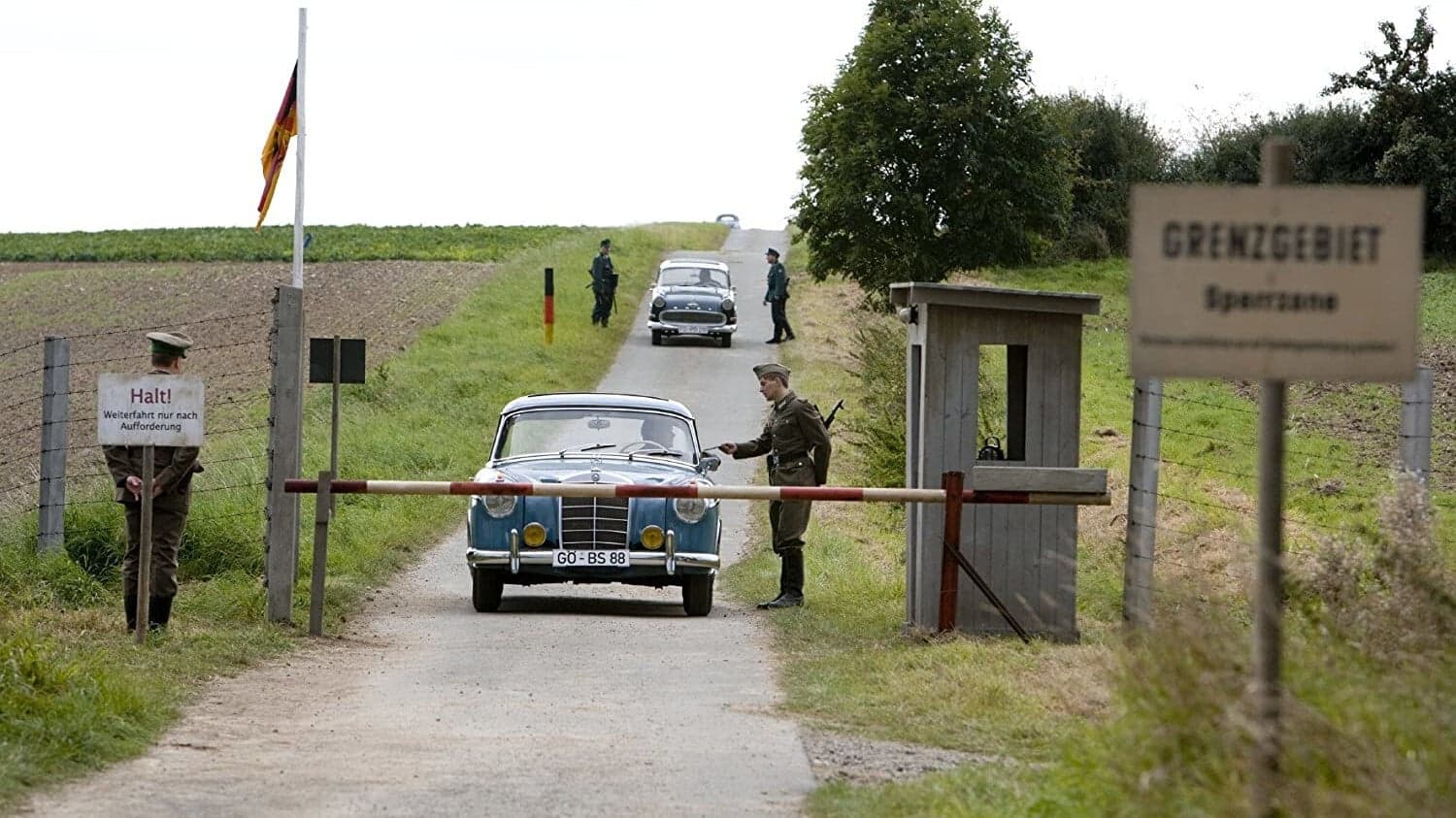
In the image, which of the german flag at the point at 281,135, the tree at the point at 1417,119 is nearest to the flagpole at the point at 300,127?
the german flag at the point at 281,135

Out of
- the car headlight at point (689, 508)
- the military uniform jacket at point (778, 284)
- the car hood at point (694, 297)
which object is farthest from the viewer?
the car hood at point (694, 297)

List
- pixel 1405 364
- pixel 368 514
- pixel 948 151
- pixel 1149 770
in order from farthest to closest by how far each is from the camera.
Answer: pixel 948 151 → pixel 368 514 → pixel 1149 770 → pixel 1405 364

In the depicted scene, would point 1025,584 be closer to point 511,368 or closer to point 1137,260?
point 1137,260

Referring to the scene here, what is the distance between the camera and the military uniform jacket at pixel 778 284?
130ft

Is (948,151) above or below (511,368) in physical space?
above

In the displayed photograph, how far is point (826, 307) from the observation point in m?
49.0

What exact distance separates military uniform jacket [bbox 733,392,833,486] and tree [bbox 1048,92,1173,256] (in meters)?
43.1

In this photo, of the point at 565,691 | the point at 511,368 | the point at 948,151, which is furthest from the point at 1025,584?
the point at 948,151

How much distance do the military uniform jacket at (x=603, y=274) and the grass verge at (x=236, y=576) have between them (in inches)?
58.0

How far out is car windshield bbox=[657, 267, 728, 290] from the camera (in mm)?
41281

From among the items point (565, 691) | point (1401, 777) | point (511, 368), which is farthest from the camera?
point (511, 368)

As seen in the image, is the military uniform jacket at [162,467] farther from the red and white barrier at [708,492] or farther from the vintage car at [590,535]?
the vintage car at [590,535]

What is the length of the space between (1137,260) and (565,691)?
19.6 feet

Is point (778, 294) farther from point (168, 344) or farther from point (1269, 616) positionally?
point (1269, 616)
